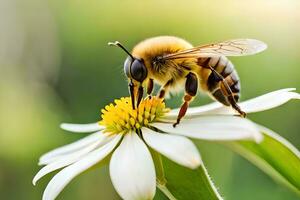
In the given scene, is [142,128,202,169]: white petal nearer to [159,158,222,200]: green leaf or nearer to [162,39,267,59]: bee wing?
[159,158,222,200]: green leaf

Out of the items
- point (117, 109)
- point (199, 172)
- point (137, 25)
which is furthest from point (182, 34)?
point (199, 172)

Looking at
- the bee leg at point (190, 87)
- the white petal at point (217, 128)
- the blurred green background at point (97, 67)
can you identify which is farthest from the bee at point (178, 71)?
the blurred green background at point (97, 67)

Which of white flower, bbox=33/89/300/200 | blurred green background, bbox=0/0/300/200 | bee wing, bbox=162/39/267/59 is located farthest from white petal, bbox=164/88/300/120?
blurred green background, bbox=0/0/300/200

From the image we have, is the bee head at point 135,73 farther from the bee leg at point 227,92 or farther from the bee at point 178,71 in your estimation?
the bee leg at point 227,92

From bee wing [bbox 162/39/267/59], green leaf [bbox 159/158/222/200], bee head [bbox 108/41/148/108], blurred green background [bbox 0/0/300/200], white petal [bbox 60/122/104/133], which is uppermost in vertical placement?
bee wing [bbox 162/39/267/59]

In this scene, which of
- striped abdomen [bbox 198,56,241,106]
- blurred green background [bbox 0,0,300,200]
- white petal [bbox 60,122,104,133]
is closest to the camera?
striped abdomen [bbox 198,56,241,106]

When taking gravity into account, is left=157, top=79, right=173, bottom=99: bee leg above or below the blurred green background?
above

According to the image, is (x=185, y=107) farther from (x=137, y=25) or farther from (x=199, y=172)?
(x=137, y=25)
